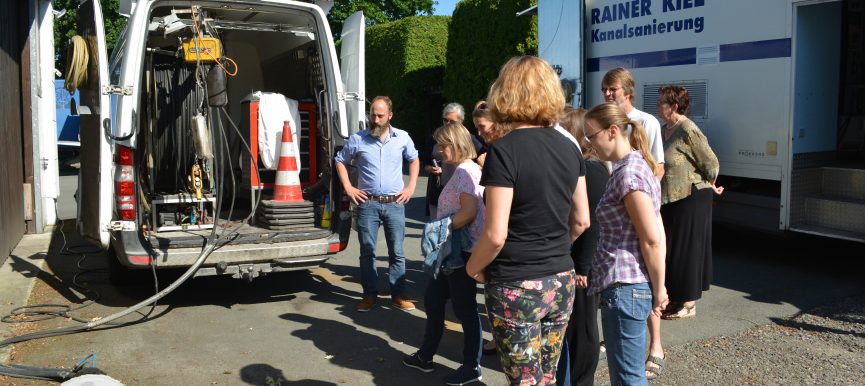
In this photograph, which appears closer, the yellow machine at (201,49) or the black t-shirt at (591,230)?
the black t-shirt at (591,230)

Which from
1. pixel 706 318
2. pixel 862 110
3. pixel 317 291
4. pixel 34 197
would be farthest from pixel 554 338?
pixel 34 197

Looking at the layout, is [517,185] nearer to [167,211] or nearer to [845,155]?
[167,211]

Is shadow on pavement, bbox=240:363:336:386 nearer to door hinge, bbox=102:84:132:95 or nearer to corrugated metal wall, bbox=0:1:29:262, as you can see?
door hinge, bbox=102:84:132:95

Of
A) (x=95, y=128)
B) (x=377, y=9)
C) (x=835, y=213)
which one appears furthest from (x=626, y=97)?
(x=377, y=9)

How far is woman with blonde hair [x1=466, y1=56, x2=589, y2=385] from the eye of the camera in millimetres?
2959

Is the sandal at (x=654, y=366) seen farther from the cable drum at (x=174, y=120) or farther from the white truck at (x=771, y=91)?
the cable drum at (x=174, y=120)

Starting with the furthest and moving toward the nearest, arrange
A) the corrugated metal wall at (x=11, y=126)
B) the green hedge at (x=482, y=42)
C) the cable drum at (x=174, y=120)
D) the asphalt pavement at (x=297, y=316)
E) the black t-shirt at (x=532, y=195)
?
the green hedge at (x=482, y=42) < the corrugated metal wall at (x=11, y=126) < the cable drum at (x=174, y=120) < the asphalt pavement at (x=297, y=316) < the black t-shirt at (x=532, y=195)

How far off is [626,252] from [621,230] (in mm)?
94

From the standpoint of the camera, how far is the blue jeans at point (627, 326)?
3.29 meters

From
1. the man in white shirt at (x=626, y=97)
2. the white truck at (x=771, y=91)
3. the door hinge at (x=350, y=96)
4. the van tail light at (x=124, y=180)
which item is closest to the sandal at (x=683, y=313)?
the man in white shirt at (x=626, y=97)

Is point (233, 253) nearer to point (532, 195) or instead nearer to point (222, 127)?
point (222, 127)

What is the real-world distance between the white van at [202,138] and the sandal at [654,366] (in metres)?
2.68

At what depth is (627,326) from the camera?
3.29 metres

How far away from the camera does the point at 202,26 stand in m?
6.66
